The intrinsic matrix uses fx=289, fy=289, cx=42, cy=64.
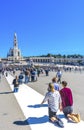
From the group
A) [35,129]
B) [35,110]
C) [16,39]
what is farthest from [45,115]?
[16,39]

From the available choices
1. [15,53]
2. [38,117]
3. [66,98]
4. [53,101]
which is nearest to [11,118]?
[38,117]

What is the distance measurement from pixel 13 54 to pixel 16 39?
11.1m

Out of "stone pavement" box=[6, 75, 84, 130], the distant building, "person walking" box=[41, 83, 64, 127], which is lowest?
"stone pavement" box=[6, 75, 84, 130]

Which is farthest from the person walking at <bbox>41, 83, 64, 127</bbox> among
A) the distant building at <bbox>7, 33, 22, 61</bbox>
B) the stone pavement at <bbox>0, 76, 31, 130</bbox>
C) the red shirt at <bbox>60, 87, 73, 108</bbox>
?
the distant building at <bbox>7, 33, 22, 61</bbox>

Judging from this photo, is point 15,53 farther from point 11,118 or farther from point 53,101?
point 53,101

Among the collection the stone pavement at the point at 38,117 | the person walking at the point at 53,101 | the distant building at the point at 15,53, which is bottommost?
the stone pavement at the point at 38,117

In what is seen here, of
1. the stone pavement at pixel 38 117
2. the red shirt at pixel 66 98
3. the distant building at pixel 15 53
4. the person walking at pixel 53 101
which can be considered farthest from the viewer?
the distant building at pixel 15 53

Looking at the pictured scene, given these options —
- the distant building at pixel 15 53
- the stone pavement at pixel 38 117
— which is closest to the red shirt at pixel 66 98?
the stone pavement at pixel 38 117

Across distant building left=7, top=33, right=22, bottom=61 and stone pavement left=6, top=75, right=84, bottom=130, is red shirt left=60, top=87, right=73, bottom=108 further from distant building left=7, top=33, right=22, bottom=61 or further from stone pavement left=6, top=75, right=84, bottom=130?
distant building left=7, top=33, right=22, bottom=61

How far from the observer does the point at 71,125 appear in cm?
877

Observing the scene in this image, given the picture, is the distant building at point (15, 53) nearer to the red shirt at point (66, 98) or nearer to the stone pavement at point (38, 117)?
the stone pavement at point (38, 117)

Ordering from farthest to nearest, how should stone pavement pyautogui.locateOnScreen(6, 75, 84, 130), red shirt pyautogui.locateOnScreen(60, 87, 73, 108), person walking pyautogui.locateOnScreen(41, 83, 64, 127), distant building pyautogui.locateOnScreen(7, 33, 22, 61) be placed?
distant building pyautogui.locateOnScreen(7, 33, 22, 61) → red shirt pyautogui.locateOnScreen(60, 87, 73, 108) → person walking pyautogui.locateOnScreen(41, 83, 64, 127) → stone pavement pyautogui.locateOnScreen(6, 75, 84, 130)

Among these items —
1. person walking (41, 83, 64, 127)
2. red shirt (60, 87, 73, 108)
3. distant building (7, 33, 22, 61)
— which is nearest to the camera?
person walking (41, 83, 64, 127)

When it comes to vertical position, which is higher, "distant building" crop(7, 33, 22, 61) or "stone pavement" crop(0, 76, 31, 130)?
"distant building" crop(7, 33, 22, 61)
